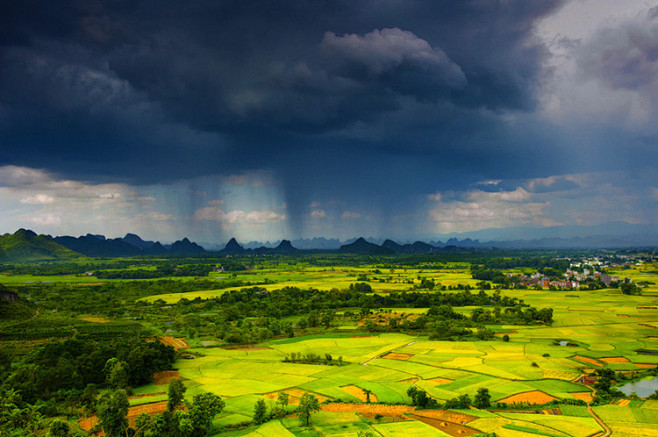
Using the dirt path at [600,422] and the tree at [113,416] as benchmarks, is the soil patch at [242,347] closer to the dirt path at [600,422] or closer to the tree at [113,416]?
the tree at [113,416]

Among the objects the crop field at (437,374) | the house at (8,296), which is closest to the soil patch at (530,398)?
the crop field at (437,374)

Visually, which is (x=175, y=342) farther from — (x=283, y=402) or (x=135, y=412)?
(x=283, y=402)

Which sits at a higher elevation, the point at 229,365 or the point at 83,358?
the point at 83,358

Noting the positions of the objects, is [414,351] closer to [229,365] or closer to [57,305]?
[229,365]

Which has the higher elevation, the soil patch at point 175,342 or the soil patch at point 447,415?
the soil patch at point 447,415

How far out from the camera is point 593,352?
154 feet

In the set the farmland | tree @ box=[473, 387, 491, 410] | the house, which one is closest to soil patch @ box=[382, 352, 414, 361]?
the farmland

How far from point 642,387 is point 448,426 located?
2183 centimetres

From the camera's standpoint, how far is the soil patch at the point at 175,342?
53.0 meters

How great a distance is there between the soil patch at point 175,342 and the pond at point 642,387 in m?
49.9

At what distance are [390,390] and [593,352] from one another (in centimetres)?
2841

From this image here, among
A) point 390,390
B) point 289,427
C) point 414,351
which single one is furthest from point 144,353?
point 414,351

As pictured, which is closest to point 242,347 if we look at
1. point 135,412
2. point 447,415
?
point 135,412

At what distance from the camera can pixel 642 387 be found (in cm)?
3609
